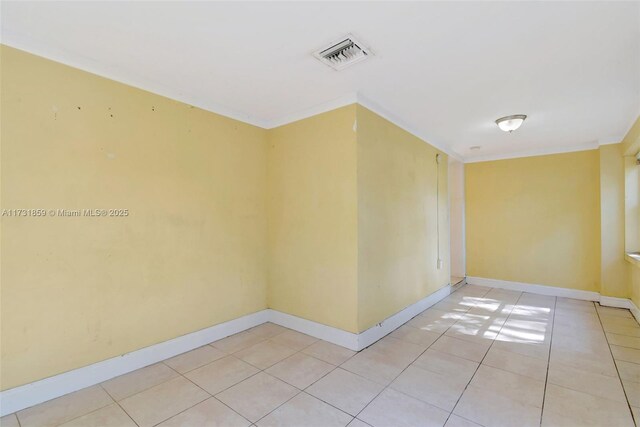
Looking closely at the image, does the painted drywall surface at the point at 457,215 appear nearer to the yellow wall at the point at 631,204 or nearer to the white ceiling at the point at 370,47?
the yellow wall at the point at 631,204

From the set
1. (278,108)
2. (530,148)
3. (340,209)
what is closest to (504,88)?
Result: (340,209)

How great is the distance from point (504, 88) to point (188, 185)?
313cm

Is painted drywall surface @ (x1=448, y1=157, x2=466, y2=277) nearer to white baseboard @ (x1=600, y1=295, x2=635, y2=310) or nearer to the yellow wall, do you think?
white baseboard @ (x1=600, y1=295, x2=635, y2=310)

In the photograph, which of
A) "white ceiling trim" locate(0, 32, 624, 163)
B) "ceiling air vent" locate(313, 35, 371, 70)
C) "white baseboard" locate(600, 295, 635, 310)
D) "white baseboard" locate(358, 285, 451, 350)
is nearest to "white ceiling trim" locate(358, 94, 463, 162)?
"white ceiling trim" locate(0, 32, 624, 163)

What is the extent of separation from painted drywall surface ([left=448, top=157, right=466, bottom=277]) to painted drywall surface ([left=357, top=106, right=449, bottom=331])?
4.56 feet

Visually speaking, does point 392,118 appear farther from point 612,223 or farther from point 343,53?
point 612,223

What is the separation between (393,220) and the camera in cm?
340

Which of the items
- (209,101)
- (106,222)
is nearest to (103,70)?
(209,101)

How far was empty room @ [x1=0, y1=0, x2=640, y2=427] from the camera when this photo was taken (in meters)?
1.85

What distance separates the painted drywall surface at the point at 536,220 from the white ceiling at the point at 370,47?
1615 mm

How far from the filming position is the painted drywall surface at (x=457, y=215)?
18.5 feet

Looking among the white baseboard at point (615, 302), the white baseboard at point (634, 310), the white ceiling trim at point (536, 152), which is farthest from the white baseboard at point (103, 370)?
the white baseboard at point (615, 302)

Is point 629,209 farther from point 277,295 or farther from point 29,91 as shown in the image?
point 29,91

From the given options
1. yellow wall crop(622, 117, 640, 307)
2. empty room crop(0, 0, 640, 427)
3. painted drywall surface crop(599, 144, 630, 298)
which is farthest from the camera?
painted drywall surface crop(599, 144, 630, 298)
